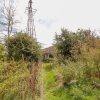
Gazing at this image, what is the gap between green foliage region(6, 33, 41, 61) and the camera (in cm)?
2425

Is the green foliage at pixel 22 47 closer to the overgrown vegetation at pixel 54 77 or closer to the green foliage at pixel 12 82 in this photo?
the overgrown vegetation at pixel 54 77

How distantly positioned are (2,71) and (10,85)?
2.02ft

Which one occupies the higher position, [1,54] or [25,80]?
[1,54]

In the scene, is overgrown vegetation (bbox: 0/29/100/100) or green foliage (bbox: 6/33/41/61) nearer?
overgrown vegetation (bbox: 0/29/100/100)

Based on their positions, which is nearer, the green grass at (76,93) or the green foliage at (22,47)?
the green grass at (76,93)

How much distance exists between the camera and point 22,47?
24.6 m

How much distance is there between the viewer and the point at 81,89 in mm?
15586

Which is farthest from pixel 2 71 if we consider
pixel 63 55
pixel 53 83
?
pixel 63 55

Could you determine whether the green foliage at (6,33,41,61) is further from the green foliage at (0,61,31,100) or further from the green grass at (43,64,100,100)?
the green foliage at (0,61,31,100)

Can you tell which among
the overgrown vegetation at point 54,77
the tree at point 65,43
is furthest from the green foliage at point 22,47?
the tree at point 65,43

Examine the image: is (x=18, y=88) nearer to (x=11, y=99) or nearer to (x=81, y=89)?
(x=11, y=99)

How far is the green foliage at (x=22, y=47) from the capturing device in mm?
24250

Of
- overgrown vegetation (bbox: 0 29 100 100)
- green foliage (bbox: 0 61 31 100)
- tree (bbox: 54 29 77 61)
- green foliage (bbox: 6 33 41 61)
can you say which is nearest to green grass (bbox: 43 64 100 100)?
overgrown vegetation (bbox: 0 29 100 100)

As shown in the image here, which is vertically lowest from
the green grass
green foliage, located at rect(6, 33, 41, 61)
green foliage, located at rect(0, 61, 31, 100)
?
the green grass
